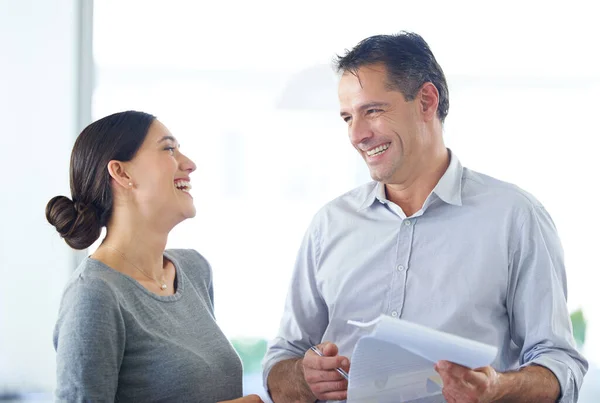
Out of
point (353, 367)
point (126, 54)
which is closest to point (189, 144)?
point (126, 54)

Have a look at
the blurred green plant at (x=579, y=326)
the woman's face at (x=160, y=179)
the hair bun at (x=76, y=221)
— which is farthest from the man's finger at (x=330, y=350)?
the blurred green plant at (x=579, y=326)

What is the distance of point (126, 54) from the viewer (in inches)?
→ 119

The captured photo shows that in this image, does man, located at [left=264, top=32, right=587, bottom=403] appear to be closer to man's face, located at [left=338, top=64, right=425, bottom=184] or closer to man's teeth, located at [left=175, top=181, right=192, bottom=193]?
man's face, located at [left=338, top=64, right=425, bottom=184]

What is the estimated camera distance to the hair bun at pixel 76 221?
5.73 feet

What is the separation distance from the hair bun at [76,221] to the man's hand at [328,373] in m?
0.63

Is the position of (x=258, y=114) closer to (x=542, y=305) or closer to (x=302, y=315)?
(x=302, y=315)

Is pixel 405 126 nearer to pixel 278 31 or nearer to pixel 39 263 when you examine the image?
pixel 278 31

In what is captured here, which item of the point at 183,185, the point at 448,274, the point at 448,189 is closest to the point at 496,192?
the point at 448,189

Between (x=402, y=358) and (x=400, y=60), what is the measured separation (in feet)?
2.95

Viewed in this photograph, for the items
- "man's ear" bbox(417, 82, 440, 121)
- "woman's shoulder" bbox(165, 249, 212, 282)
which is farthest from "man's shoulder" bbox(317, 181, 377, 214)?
"woman's shoulder" bbox(165, 249, 212, 282)

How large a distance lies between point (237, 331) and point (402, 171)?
4.58ft

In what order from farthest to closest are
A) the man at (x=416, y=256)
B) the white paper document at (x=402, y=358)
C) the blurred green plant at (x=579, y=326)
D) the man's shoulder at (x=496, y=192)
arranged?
1. the blurred green plant at (x=579, y=326)
2. the man's shoulder at (x=496, y=192)
3. the man at (x=416, y=256)
4. the white paper document at (x=402, y=358)

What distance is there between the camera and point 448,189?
1848mm

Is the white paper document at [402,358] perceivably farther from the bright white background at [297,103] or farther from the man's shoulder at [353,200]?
the bright white background at [297,103]
